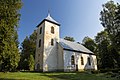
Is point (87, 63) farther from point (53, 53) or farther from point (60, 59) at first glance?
point (53, 53)

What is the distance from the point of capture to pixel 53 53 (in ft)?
104

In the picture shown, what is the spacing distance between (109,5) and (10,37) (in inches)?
1182

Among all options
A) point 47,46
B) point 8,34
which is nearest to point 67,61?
point 47,46

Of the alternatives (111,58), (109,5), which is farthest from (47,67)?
(111,58)

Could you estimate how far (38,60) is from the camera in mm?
31688

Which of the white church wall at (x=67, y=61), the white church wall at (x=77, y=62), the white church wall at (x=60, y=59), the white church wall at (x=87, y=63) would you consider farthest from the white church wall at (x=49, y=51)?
the white church wall at (x=87, y=63)

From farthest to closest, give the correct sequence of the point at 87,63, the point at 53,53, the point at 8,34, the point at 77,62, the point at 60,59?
the point at 87,63, the point at 77,62, the point at 53,53, the point at 60,59, the point at 8,34

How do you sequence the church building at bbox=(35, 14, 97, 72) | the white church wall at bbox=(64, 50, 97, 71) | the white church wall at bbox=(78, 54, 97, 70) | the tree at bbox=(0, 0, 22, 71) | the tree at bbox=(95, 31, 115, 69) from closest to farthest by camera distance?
the tree at bbox=(0, 0, 22, 71) → the church building at bbox=(35, 14, 97, 72) → the white church wall at bbox=(64, 50, 97, 71) → the white church wall at bbox=(78, 54, 97, 70) → the tree at bbox=(95, 31, 115, 69)

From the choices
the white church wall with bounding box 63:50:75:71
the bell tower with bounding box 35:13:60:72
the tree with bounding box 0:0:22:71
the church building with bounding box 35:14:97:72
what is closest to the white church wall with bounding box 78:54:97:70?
the church building with bounding box 35:14:97:72

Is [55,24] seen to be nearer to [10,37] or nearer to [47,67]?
[47,67]

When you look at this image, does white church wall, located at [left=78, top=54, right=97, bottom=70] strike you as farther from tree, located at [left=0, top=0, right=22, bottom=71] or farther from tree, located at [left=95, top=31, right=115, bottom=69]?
tree, located at [left=0, top=0, right=22, bottom=71]

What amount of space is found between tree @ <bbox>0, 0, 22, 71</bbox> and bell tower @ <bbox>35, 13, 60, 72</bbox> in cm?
1155

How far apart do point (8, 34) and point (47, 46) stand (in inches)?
566

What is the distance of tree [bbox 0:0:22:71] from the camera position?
54.6 ft
